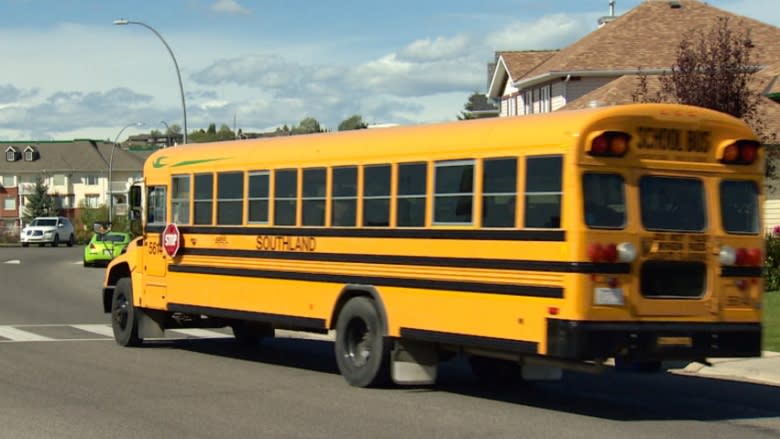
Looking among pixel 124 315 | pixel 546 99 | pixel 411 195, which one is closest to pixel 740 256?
pixel 411 195

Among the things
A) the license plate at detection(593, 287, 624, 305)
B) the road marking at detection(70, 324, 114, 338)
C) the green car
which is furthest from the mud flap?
the green car

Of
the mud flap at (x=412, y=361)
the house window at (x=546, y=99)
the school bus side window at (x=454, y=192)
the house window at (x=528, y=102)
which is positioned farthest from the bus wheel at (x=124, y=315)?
the house window at (x=528, y=102)

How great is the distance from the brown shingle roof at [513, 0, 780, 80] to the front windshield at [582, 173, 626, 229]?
119 feet

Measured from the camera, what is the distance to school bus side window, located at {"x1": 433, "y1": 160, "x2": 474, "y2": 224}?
12219mm

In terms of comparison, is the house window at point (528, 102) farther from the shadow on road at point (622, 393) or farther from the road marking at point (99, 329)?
the shadow on road at point (622, 393)

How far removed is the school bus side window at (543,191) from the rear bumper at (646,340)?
87 cm

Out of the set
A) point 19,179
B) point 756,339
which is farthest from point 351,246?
point 19,179

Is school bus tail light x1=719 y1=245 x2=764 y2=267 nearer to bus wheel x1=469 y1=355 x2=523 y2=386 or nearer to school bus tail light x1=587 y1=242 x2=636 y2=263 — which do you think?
school bus tail light x1=587 y1=242 x2=636 y2=263

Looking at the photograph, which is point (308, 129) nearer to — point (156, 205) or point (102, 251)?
point (102, 251)

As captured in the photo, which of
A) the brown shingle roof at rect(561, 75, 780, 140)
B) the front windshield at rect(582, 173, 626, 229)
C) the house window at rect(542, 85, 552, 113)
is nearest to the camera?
the front windshield at rect(582, 173, 626, 229)

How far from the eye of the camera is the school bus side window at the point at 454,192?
12.2 metres

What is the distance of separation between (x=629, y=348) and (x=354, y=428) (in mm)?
2334

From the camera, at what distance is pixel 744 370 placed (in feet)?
49.2

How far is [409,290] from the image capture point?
12.8m
